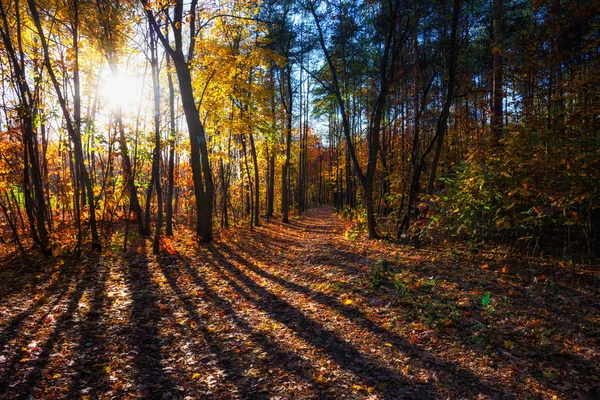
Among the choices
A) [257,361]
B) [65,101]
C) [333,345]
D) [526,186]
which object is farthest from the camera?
[65,101]

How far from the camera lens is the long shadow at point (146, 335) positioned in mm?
3123

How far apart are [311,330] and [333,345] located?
51 centimetres

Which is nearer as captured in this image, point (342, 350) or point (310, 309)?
point (342, 350)

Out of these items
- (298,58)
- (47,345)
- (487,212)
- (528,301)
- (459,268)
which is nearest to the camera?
(47,345)

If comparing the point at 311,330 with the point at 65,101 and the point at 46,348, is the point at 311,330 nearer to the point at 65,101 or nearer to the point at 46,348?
the point at 46,348

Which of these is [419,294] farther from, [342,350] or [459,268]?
[342,350]

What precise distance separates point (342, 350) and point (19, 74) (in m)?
9.45

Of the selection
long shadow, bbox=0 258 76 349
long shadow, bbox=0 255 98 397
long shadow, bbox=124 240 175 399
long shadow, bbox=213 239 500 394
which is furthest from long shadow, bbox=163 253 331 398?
long shadow, bbox=0 258 76 349

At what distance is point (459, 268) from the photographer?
241 inches

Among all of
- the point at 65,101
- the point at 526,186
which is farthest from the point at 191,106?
the point at 526,186

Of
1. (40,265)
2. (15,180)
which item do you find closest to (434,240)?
(40,265)

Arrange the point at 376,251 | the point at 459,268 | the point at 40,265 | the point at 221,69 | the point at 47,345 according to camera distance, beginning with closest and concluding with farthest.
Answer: the point at 47,345 → the point at 459,268 → the point at 40,265 → the point at 376,251 → the point at 221,69

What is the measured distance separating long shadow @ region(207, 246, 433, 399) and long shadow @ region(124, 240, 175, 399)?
1667 millimetres

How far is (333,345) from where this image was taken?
12.9ft
